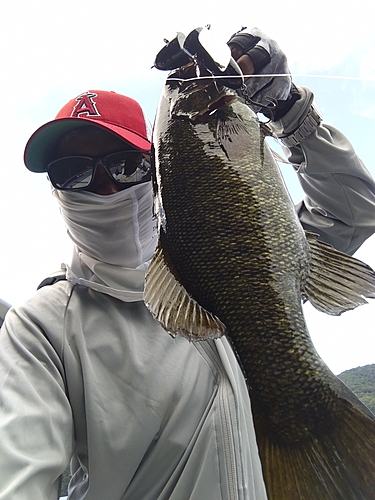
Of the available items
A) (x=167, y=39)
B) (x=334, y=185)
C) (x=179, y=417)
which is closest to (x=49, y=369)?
Answer: (x=179, y=417)

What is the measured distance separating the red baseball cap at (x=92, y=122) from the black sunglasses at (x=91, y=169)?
0.07 metres

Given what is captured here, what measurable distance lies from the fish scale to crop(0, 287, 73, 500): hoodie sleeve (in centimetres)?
53

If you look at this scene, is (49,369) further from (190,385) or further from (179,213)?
(179,213)

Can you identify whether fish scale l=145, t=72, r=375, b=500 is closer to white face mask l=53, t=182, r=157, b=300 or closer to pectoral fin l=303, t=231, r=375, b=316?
pectoral fin l=303, t=231, r=375, b=316

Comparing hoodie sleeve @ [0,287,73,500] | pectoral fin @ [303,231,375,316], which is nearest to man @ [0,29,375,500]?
hoodie sleeve @ [0,287,73,500]

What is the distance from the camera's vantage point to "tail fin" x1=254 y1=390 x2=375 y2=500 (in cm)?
73

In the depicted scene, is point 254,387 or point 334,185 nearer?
point 254,387

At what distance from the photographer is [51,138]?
154 cm

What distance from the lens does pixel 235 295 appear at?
3.00 ft

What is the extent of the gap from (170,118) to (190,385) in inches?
34.5

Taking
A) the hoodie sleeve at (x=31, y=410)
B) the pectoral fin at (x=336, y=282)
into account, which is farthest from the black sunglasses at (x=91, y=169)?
the pectoral fin at (x=336, y=282)

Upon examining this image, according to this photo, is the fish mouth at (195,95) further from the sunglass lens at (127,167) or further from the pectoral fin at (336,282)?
the pectoral fin at (336,282)

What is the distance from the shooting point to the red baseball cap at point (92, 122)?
4.90 feet

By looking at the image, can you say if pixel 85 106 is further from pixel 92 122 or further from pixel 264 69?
pixel 264 69
